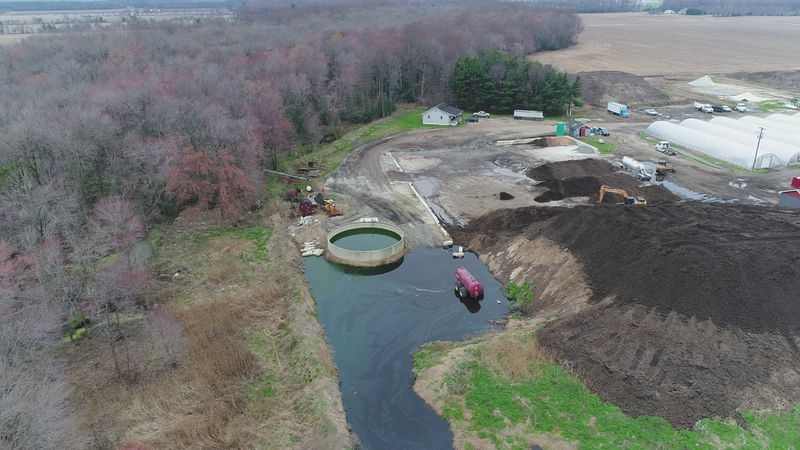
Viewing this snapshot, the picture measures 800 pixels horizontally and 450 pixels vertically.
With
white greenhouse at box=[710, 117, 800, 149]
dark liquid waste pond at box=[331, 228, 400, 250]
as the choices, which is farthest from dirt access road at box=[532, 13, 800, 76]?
dark liquid waste pond at box=[331, 228, 400, 250]

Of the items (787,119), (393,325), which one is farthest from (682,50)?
(393,325)

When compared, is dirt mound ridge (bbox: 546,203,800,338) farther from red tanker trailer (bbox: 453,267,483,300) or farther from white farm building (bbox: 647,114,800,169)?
white farm building (bbox: 647,114,800,169)

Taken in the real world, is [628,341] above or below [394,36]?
below

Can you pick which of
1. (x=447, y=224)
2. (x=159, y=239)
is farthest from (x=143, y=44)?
(x=447, y=224)

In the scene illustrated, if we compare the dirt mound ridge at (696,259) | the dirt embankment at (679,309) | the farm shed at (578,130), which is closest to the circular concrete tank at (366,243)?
the dirt embankment at (679,309)

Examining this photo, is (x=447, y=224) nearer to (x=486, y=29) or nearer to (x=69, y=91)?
(x=69, y=91)

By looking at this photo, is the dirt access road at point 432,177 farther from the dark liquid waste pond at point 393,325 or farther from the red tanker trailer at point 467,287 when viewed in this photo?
the red tanker trailer at point 467,287
